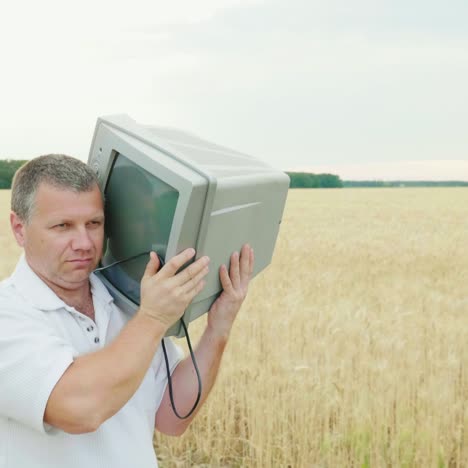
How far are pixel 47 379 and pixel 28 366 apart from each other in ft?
0.17

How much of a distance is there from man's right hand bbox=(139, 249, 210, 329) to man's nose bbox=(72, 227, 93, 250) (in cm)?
15

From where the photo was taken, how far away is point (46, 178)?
144cm

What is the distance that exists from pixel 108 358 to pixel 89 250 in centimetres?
27

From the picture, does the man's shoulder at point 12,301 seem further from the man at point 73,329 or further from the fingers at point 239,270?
the fingers at point 239,270

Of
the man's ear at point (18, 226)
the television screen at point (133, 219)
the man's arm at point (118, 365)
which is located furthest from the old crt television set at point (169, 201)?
the man's ear at point (18, 226)

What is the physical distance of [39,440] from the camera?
4.81 ft

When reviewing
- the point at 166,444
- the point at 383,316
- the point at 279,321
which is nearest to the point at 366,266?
the point at 383,316

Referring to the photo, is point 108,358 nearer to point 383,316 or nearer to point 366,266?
point 383,316

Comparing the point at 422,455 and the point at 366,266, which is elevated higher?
the point at 422,455

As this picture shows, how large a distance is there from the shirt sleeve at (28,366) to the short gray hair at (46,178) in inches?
9.2

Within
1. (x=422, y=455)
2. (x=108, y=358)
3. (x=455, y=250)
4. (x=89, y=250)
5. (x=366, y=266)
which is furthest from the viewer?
(x=455, y=250)

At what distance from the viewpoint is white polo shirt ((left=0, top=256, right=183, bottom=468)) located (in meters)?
1.32

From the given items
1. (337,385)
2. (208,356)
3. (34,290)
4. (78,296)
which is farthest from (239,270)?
(337,385)

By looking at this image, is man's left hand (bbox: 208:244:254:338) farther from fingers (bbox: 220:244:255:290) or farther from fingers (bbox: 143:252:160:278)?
fingers (bbox: 143:252:160:278)
